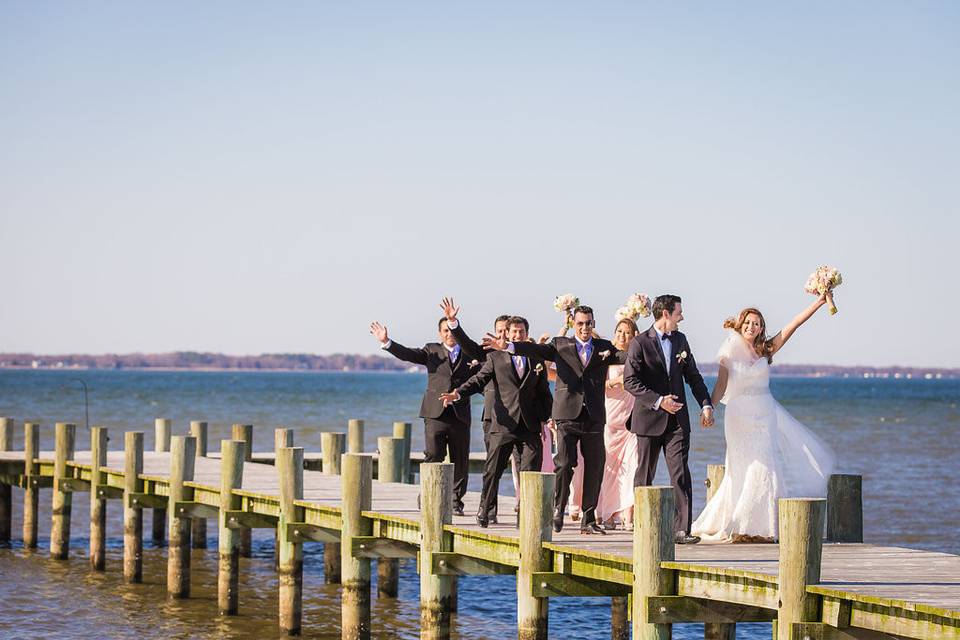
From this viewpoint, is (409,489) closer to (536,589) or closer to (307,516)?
(307,516)

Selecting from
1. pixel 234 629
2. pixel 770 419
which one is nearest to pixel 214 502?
pixel 234 629

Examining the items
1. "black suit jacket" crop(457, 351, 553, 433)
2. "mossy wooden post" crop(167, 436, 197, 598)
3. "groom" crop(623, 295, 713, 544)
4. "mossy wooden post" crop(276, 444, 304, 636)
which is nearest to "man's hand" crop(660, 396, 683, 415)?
"groom" crop(623, 295, 713, 544)

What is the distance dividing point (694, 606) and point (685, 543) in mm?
1343

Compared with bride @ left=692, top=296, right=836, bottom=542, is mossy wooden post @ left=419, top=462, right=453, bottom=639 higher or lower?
lower

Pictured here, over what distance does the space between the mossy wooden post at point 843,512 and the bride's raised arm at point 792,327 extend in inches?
49.4

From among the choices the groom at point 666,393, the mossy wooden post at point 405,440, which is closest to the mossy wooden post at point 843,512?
the groom at point 666,393

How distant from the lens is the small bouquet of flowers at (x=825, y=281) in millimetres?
12547

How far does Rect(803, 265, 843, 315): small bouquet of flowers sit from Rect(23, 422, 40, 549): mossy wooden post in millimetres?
14209

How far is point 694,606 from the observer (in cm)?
1098

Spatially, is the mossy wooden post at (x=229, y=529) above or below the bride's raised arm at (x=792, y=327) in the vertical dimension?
below

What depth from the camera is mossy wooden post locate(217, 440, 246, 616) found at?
1783 cm

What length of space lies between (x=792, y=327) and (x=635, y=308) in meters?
2.40

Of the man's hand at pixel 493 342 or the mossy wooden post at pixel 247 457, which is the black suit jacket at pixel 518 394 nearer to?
the man's hand at pixel 493 342

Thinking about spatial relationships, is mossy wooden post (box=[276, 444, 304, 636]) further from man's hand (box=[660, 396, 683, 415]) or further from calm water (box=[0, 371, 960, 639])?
man's hand (box=[660, 396, 683, 415])
